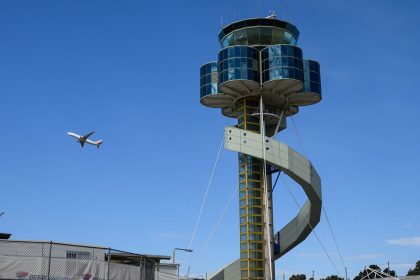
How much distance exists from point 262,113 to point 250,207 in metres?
10.3

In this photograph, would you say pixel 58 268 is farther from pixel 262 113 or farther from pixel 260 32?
pixel 260 32

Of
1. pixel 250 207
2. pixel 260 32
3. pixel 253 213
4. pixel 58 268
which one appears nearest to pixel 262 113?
pixel 260 32

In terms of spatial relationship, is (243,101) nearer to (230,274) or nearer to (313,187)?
(313,187)

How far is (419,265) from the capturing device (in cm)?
14862

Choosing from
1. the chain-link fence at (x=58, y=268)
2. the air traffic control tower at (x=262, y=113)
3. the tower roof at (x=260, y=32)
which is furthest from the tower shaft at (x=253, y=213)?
the chain-link fence at (x=58, y=268)

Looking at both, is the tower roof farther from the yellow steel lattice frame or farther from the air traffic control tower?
the yellow steel lattice frame

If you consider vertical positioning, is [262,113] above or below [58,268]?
above

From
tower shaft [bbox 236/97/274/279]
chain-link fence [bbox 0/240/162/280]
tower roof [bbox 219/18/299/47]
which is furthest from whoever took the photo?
tower roof [bbox 219/18/299/47]

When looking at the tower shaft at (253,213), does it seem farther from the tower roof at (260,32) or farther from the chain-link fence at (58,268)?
the chain-link fence at (58,268)

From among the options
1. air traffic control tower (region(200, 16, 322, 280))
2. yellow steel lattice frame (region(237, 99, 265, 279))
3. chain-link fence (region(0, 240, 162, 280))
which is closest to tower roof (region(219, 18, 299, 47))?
air traffic control tower (region(200, 16, 322, 280))

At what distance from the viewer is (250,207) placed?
64875 mm

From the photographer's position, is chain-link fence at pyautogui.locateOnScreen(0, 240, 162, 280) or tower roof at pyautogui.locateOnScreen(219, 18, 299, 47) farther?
tower roof at pyautogui.locateOnScreen(219, 18, 299, 47)

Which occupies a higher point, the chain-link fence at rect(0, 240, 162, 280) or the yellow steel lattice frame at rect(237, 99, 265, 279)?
the yellow steel lattice frame at rect(237, 99, 265, 279)

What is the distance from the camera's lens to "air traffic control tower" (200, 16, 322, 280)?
6144 centimetres
